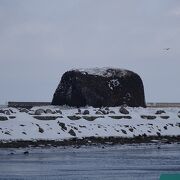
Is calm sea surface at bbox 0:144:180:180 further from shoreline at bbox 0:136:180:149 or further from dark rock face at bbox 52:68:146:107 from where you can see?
dark rock face at bbox 52:68:146:107

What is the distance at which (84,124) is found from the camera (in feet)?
160

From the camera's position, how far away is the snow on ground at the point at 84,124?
43938 millimetres

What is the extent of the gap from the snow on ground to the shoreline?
0.98m

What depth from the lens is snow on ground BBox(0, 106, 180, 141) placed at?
144 ft

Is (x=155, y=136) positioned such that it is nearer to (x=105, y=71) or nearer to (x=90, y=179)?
(x=105, y=71)

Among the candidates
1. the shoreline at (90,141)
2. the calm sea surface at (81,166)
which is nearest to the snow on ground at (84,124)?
the shoreline at (90,141)

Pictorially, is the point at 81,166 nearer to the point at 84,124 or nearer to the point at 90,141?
the point at 90,141

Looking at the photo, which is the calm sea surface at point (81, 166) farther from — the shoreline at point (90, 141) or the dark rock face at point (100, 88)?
the dark rock face at point (100, 88)

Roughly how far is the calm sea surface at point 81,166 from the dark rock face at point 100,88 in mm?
33402

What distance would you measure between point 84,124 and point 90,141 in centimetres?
506

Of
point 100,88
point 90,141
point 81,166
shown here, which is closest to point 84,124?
point 90,141

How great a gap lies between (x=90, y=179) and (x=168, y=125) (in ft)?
113

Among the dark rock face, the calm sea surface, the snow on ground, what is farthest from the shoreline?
the dark rock face

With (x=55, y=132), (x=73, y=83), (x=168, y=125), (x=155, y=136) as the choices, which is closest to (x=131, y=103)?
(x=73, y=83)
